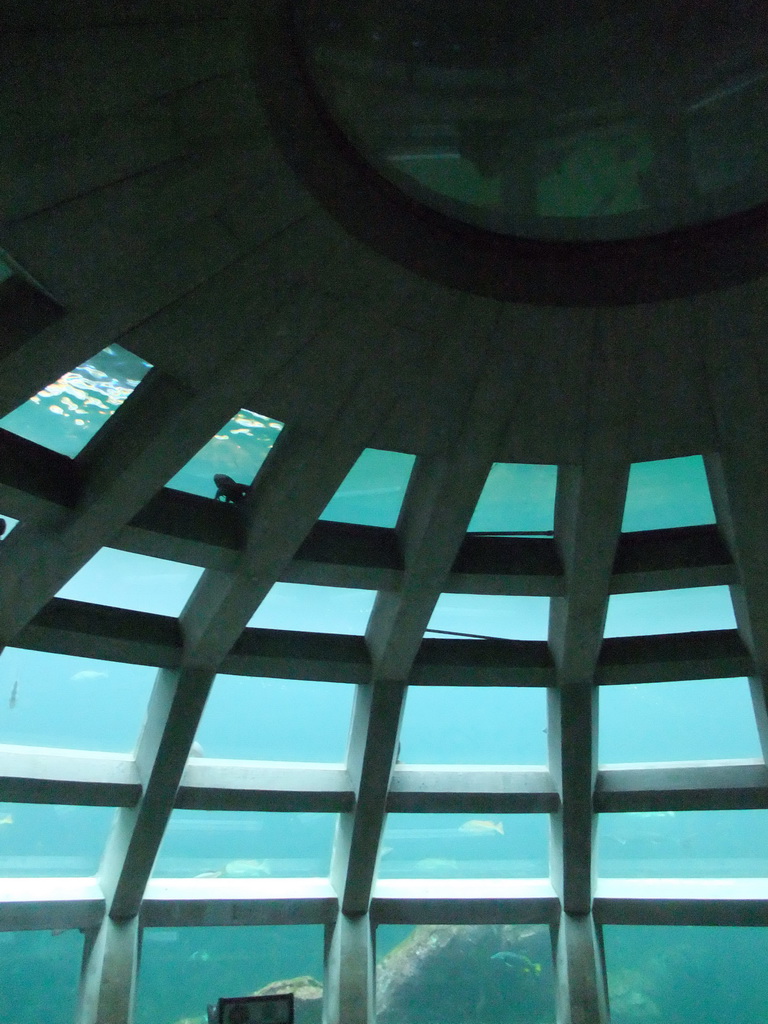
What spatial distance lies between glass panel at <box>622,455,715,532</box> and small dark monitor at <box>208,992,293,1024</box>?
8.31 m

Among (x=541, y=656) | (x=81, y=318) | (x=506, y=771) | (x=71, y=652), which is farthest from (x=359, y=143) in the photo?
(x=506, y=771)

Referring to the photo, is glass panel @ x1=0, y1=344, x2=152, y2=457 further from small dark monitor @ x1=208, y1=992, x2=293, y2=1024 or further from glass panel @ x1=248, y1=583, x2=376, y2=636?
small dark monitor @ x1=208, y1=992, x2=293, y2=1024

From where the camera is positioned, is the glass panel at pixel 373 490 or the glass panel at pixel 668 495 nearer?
the glass panel at pixel 373 490

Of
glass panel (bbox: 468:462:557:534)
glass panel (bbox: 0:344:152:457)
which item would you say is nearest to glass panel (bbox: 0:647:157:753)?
glass panel (bbox: 0:344:152:457)

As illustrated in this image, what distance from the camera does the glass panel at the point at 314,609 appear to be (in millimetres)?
11234

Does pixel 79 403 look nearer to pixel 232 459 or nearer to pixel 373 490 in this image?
pixel 232 459

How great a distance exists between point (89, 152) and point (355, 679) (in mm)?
8588

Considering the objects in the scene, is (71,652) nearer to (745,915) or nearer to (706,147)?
(706,147)

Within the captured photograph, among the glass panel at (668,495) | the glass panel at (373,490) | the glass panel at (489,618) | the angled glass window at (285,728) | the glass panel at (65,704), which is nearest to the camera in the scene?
the glass panel at (373,490)

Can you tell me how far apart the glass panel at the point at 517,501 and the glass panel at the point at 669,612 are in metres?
2.26

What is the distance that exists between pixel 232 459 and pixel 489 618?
215 inches

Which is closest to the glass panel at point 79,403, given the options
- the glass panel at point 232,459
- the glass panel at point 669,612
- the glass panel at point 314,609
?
the glass panel at point 232,459

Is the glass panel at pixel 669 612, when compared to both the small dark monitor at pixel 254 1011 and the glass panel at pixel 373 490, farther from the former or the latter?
the small dark monitor at pixel 254 1011

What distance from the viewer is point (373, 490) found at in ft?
31.2
